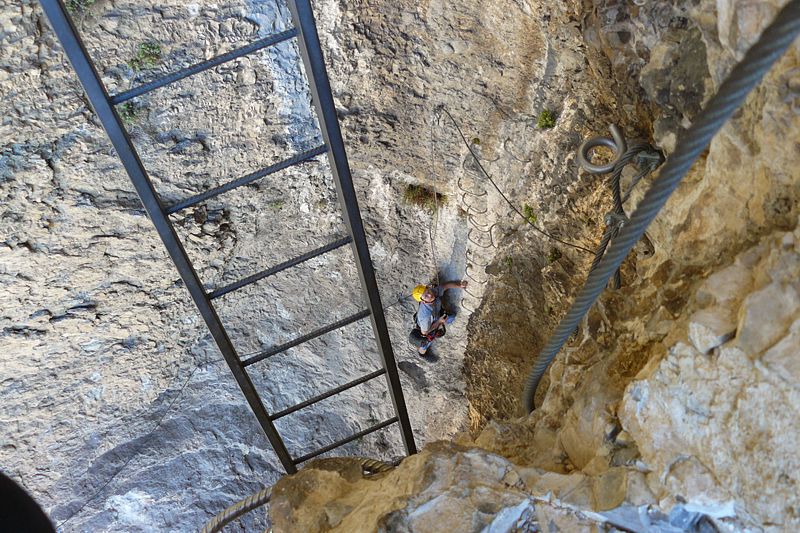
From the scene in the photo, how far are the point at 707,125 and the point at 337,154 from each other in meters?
0.85

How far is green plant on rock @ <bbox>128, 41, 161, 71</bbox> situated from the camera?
2123mm

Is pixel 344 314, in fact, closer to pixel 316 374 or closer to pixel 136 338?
pixel 316 374

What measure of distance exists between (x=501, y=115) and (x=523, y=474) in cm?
154

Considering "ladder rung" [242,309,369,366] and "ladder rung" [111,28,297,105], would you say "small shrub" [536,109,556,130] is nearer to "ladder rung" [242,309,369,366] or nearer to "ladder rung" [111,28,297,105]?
"ladder rung" [242,309,369,366]

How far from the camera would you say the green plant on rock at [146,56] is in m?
2.12

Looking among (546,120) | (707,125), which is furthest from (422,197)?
(707,125)

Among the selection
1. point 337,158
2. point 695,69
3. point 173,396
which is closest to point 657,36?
point 695,69

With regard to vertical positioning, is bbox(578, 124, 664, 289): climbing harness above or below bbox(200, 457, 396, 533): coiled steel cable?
above

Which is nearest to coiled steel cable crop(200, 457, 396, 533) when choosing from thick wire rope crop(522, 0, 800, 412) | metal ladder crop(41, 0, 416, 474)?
metal ladder crop(41, 0, 416, 474)

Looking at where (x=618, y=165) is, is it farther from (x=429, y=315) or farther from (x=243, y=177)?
(x=429, y=315)

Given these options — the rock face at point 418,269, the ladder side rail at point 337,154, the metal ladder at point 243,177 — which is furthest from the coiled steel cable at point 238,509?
the ladder side rail at point 337,154

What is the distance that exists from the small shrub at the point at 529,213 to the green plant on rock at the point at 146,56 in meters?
1.51

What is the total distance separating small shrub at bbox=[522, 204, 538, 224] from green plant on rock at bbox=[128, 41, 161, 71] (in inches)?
59.4

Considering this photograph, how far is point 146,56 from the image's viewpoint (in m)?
2.14
